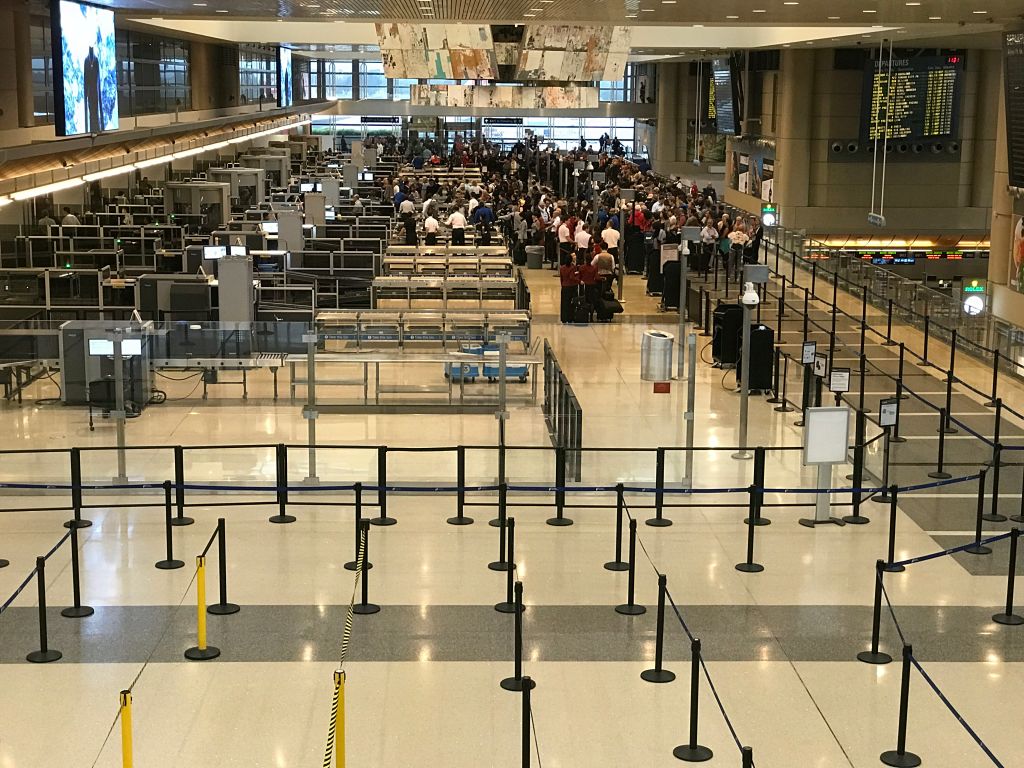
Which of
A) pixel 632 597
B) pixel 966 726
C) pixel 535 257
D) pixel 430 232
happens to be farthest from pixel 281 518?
pixel 535 257

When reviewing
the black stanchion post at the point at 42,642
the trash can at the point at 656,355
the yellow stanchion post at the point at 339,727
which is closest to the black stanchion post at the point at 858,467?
the trash can at the point at 656,355

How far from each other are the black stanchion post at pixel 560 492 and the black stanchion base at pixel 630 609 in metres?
2.16

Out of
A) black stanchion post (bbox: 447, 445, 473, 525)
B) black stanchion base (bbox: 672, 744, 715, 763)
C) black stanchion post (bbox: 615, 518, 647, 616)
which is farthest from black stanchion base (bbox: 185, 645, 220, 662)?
black stanchion post (bbox: 447, 445, 473, 525)

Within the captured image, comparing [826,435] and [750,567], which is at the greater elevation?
[826,435]

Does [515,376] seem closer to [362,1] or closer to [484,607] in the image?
[484,607]

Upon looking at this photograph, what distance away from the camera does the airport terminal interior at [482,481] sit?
7.91 meters

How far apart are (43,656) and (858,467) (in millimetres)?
7059

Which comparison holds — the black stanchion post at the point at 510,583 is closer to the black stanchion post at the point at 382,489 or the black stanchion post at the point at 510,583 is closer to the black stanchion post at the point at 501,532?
the black stanchion post at the point at 501,532

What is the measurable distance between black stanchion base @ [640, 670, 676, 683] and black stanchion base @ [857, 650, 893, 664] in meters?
1.27

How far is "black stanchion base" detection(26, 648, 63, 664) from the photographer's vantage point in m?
8.56

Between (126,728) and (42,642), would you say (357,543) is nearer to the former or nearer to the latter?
(42,642)

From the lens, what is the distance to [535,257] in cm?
2994

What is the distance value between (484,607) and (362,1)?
10.00 m

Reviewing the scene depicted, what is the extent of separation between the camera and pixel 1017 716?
8.02 meters
